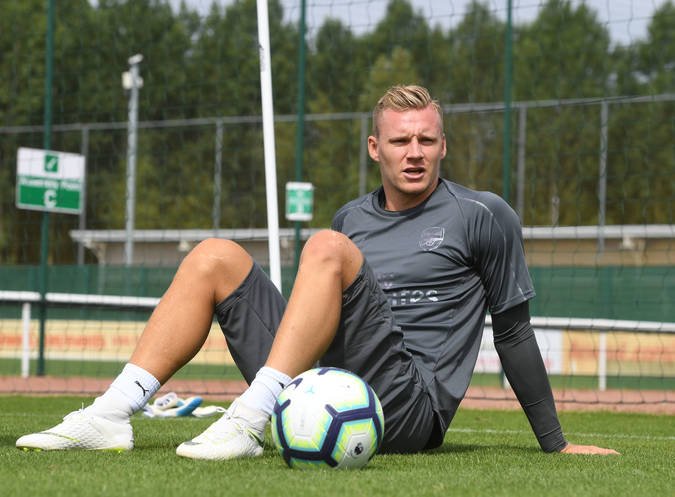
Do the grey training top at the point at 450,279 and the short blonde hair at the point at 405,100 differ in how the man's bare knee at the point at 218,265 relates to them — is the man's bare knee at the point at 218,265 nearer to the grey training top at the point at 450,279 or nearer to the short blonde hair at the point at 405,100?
the grey training top at the point at 450,279

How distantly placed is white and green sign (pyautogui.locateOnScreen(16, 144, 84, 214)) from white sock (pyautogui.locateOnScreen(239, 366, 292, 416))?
6762mm

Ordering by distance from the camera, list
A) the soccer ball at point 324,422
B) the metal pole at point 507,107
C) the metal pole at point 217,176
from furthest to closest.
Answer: the metal pole at point 217,176 < the metal pole at point 507,107 < the soccer ball at point 324,422

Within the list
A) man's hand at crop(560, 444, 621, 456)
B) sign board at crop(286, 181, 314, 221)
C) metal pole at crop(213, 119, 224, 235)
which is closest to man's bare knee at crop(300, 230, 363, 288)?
man's hand at crop(560, 444, 621, 456)

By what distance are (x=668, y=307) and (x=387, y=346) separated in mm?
9593

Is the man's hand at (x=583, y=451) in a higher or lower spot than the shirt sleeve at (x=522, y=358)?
lower

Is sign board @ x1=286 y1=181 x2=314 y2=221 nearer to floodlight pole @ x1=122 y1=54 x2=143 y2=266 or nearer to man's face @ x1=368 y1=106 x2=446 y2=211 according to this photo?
floodlight pole @ x1=122 y1=54 x2=143 y2=266

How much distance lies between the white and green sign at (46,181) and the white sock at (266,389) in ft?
22.2

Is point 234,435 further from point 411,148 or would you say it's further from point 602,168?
point 602,168

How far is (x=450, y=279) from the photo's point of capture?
3.81 meters

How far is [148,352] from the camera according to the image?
11.9 ft

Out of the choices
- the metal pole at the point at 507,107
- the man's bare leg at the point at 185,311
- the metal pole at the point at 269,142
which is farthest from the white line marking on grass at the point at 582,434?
the metal pole at the point at 507,107

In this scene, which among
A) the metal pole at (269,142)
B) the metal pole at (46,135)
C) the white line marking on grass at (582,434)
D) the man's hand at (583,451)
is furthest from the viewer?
the metal pole at (46,135)

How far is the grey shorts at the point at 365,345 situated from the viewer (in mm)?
3562

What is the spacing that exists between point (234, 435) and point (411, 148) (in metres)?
1.04
